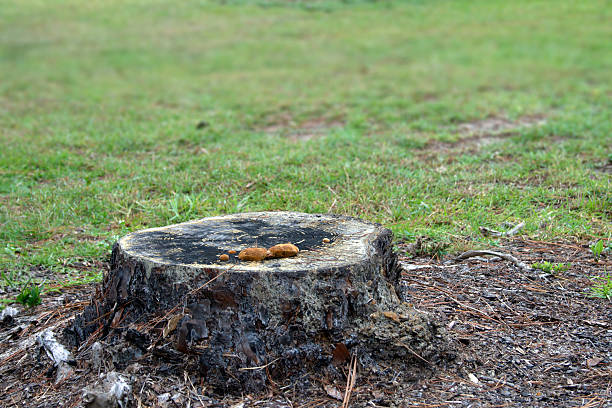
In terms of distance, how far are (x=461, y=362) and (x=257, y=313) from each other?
0.85m

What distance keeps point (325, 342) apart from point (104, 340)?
2.88 feet

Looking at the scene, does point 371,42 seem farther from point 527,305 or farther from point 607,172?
point 527,305

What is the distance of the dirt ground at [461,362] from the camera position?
80.7 inches

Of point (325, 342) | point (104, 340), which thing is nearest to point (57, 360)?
point (104, 340)

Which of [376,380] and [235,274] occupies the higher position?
[235,274]

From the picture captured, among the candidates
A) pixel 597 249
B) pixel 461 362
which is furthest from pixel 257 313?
pixel 597 249

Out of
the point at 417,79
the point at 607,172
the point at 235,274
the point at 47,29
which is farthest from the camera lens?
the point at 47,29

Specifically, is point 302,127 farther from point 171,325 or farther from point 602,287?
point 171,325

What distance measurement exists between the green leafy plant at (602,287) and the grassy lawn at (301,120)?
0.70m

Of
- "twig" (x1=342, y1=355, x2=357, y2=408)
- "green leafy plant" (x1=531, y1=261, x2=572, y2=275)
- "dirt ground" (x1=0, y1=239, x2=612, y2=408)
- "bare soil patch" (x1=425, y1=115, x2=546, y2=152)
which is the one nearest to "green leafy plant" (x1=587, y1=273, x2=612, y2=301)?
"dirt ground" (x1=0, y1=239, x2=612, y2=408)

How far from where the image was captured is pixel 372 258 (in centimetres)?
229

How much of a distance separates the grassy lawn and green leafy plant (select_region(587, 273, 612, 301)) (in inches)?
27.4

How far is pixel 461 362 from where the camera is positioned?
2.30 m

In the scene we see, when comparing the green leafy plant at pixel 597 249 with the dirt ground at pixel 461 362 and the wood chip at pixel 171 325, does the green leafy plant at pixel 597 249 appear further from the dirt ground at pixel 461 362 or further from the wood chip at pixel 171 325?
the wood chip at pixel 171 325
